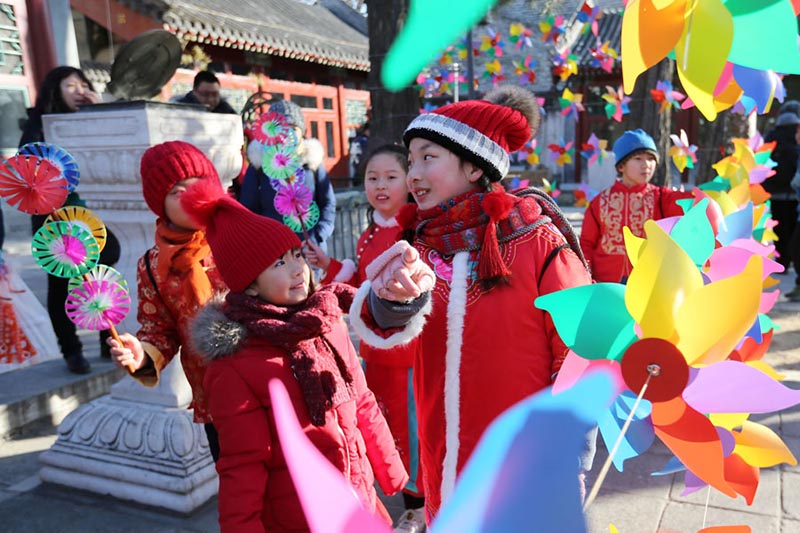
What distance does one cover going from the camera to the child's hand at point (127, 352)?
1.83 m

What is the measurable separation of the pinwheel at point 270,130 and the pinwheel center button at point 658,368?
7.33 feet

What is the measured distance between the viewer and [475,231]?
1.57 meters

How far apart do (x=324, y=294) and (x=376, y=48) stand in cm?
336

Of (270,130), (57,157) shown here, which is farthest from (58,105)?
(57,157)

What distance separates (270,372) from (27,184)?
0.89 meters

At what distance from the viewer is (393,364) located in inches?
93.7

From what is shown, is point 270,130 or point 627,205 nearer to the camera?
point 270,130

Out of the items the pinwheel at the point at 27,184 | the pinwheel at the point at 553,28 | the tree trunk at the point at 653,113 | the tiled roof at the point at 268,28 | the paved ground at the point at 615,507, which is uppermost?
the tiled roof at the point at 268,28

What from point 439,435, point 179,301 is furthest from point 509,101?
point 179,301

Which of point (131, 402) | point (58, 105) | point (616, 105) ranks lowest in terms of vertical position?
point (131, 402)

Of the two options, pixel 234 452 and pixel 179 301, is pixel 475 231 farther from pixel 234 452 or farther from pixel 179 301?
pixel 179 301

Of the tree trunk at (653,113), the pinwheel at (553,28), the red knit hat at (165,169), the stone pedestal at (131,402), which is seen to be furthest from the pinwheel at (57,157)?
the pinwheel at (553,28)

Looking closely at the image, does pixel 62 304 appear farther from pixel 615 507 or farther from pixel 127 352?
pixel 615 507

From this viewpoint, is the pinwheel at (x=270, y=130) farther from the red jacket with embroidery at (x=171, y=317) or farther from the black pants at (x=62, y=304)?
the black pants at (x=62, y=304)
